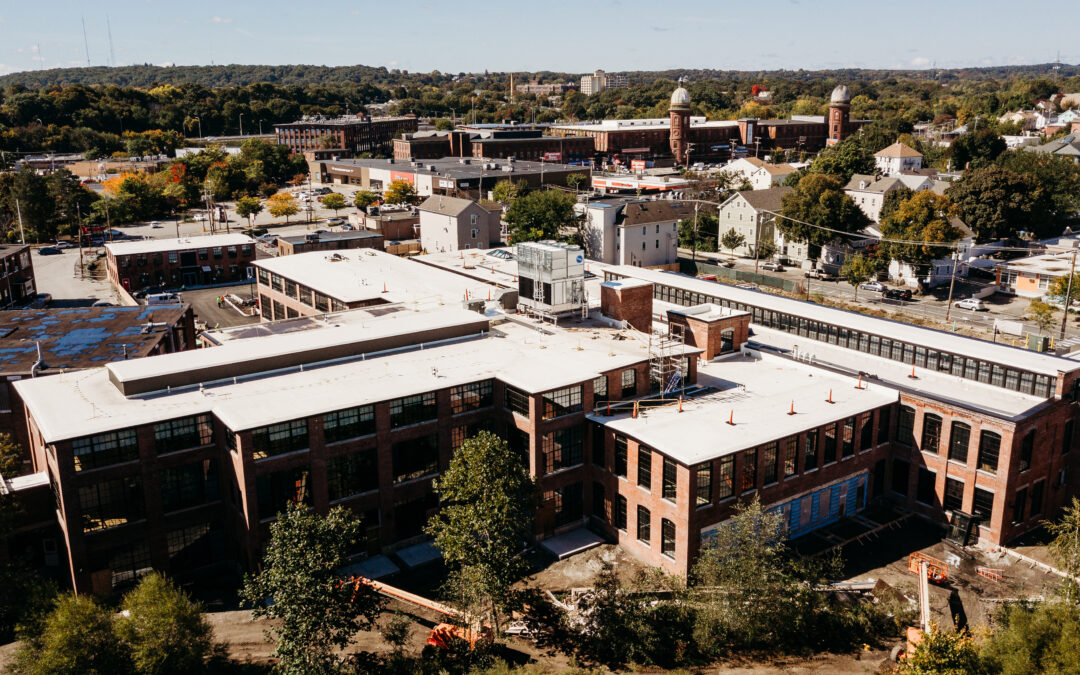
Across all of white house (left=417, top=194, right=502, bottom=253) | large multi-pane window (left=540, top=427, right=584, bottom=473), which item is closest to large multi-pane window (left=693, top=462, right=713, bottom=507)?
large multi-pane window (left=540, top=427, right=584, bottom=473)

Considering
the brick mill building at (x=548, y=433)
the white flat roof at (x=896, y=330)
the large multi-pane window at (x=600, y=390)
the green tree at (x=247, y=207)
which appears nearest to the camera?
the brick mill building at (x=548, y=433)

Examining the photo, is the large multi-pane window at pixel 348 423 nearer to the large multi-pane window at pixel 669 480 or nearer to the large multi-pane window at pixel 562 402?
the large multi-pane window at pixel 562 402

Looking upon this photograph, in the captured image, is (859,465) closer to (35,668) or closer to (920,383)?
(920,383)

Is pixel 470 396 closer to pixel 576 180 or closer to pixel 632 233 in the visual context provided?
pixel 632 233

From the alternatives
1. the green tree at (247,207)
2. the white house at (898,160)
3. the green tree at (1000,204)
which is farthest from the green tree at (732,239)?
the green tree at (247,207)

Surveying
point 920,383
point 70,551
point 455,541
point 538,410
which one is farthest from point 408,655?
point 920,383

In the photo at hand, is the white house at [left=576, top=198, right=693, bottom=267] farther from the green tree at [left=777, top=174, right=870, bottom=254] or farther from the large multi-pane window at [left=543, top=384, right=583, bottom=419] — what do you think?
the large multi-pane window at [left=543, top=384, right=583, bottom=419]

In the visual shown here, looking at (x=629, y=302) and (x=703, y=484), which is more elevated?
(x=629, y=302)

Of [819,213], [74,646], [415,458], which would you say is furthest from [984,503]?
[819,213]
